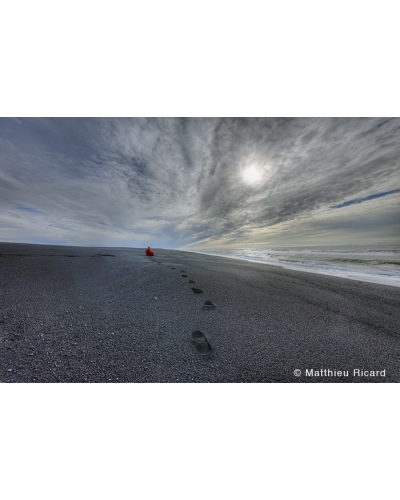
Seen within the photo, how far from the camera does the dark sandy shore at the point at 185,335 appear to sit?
5.31 feet

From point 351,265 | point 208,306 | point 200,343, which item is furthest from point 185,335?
point 351,265

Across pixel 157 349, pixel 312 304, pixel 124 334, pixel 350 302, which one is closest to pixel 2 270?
pixel 124 334

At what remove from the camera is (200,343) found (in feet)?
6.47

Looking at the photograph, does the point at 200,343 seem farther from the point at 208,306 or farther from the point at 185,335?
the point at 208,306

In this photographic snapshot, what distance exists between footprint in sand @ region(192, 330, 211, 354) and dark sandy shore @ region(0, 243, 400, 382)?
0.04 feet

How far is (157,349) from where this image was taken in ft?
6.06

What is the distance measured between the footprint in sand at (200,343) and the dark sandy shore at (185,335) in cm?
1

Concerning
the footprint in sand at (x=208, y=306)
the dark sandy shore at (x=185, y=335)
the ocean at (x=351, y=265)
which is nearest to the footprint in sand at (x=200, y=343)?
the dark sandy shore at (x=185, y=335)

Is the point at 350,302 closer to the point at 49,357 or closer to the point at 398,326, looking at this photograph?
the point at 398,326

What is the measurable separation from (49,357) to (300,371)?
8.64ft

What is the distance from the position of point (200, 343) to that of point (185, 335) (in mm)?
240

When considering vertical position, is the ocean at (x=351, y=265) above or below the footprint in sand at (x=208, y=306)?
above

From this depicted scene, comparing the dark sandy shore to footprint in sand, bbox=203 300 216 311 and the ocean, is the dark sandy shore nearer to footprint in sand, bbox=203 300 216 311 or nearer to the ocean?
footprint in sand, bbox=203 300 216 311

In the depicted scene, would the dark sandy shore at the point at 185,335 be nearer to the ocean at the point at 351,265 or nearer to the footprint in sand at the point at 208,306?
the footprint in sand at the point at 208,306
